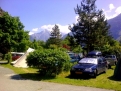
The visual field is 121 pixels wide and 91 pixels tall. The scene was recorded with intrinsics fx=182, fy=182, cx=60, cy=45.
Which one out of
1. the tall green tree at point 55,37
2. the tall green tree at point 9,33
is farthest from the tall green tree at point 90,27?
the tall green tree at point 55,37

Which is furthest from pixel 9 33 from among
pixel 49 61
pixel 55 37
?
pixel 55 37

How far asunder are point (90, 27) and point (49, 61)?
21549mm

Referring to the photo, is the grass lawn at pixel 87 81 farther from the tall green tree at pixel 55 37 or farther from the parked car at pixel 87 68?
the tall green tree at pixel 55 37

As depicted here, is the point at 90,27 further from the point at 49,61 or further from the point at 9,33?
the point at 49,61

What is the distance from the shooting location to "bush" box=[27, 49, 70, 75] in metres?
13.1

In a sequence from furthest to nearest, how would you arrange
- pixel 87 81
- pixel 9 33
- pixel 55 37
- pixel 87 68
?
pixel 55 37
pixel 9 33
pixel 87 68
pixel 87 81

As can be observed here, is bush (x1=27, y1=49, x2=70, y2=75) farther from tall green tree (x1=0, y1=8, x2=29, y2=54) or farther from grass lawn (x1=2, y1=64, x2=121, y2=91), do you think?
tall green tree (x1=0, y1=8, x2=29, y2=54)

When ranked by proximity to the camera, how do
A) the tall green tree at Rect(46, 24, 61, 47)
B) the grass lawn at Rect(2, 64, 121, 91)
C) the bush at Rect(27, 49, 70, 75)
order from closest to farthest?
the grass lawn at Rect(2, 64, 121, 91)
the bush at Rect(27, 49, 70, 75)
the tall green tree at Rect(46, 24, 61, 47)

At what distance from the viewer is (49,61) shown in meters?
Answer: 13.0

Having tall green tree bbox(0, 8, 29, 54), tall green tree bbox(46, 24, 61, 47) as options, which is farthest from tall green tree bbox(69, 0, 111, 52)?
tall green tree bbox(46, 24, 61, 47)

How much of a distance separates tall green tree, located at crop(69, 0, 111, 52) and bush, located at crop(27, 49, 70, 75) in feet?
65.9

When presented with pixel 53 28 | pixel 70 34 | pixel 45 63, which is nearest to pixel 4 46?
pixel 70 34

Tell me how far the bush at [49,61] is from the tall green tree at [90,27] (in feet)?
65.9

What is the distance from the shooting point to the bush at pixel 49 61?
42.9ft
